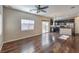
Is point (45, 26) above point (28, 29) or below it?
above

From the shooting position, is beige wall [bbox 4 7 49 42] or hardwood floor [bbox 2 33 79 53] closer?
hardwood floor [bbox 2 33 79 53]

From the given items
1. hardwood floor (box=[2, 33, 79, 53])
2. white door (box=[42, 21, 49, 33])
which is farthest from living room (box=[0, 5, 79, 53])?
white door (box=[42, 21, 49, 33])

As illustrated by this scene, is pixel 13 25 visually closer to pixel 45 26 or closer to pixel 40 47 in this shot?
pixel 40 47

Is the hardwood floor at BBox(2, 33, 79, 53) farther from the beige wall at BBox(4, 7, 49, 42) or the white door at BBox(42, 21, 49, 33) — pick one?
the white door at BBox(42, 21, 49, 33)

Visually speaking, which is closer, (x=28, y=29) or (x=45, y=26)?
(x=28, y=29)

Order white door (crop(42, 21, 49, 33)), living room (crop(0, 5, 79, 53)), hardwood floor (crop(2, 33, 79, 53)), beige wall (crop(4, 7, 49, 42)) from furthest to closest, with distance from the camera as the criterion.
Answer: white door (crop(42, 21, 49, 33)) → beige wall (crop(4, 7, 49, 42)) → living room (crop(0, 5, 79, 53)) → hardwood floor (crop(2, 33, 79, 53))

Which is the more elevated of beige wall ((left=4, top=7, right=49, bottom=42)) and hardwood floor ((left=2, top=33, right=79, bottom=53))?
beige wall ((left=4, top=7, right=49, bottom=42))

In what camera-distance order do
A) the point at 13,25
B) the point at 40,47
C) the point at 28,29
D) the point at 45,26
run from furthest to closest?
1. the point at 45,26
2. the point at 28,29
3. the point at 13,25
4. the point at 40,47

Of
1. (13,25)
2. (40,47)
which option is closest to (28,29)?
(13,25)

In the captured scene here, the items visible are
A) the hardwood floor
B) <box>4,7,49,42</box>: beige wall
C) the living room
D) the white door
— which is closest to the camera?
the hardwood floor

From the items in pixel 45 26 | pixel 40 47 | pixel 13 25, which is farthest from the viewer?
pixel 45 26
